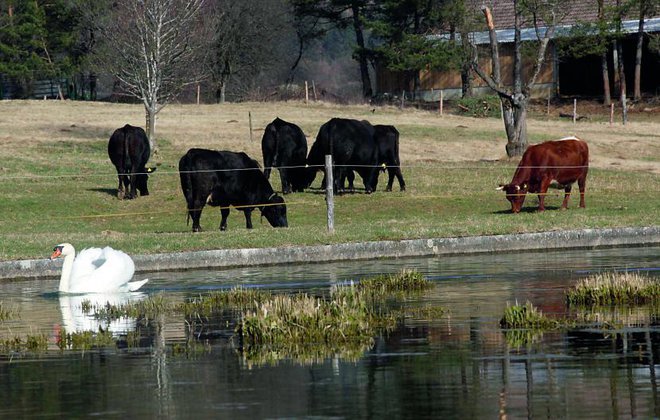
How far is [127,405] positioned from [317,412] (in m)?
1.40

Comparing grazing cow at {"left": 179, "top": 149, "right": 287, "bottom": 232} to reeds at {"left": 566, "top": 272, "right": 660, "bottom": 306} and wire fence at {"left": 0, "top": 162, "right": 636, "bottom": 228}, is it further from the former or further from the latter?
reeds at {"left": 566, "top": 272, "right": 660, "bottom": 306}

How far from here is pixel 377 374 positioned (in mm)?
10297

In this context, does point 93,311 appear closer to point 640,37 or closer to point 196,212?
point 196,212

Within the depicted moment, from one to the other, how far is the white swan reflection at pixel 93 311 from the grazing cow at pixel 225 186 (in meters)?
9.42

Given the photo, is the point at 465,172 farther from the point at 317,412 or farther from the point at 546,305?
the point at 317,412

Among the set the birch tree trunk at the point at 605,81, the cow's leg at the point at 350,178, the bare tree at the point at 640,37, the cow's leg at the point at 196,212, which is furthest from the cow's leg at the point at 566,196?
the birch tree trunk at the point at 605,81

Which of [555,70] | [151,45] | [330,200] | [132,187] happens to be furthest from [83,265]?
[555,70]

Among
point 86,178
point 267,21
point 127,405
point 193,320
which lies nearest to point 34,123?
point 86,178

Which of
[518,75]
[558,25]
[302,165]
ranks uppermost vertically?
[558,25]

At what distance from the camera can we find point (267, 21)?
8162 centimetres

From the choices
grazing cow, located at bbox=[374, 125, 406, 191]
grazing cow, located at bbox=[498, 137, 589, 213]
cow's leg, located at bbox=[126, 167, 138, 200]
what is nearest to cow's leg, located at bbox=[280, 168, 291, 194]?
grazing cow, located at bbox=[374, 125, 406, 191]

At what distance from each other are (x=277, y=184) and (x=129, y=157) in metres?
4.09

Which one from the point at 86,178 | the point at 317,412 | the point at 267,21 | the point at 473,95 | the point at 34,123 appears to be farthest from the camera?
the point at 267,21

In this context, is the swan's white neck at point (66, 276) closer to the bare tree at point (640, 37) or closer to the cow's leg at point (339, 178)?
the cow's leg at point (339, 178)
